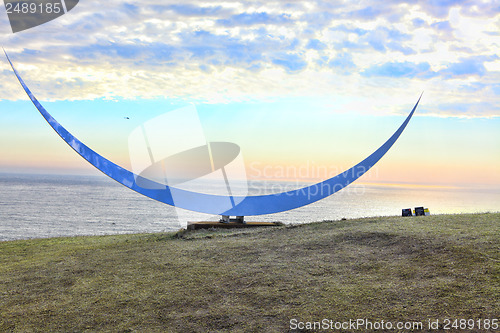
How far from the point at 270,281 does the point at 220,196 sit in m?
5.07

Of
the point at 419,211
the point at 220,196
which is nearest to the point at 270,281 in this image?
the point at 220,196

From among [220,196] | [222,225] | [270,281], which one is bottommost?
[270,281]

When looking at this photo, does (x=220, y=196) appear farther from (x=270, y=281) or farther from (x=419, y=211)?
(x=419, y=211)

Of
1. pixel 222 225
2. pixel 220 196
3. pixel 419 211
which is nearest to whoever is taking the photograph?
pixel 419 211

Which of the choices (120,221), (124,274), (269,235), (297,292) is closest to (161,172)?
(269,235)

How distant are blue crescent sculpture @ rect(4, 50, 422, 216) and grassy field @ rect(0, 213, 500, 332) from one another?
1.76m

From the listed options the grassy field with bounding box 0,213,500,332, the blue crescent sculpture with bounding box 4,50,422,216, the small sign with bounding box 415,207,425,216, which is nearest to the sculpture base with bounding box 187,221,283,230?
the blue crescent sculpture with bounding box 4,50,422,216

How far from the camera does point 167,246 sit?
9.34 metres

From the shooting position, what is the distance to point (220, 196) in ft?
36.1

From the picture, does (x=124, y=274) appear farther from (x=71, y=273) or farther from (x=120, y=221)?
(x=120, y=221)

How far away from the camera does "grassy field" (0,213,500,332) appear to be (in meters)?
4.96

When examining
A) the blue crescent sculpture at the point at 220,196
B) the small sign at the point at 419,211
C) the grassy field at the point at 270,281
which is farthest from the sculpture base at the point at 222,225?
the small sign at the point at 419,211

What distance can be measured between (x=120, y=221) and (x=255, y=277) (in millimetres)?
36322

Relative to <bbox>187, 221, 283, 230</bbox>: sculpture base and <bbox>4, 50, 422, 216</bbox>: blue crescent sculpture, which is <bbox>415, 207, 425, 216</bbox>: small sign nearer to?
<bbox>4, 50, 422, 216</bbox>: blue crescent sculpture
